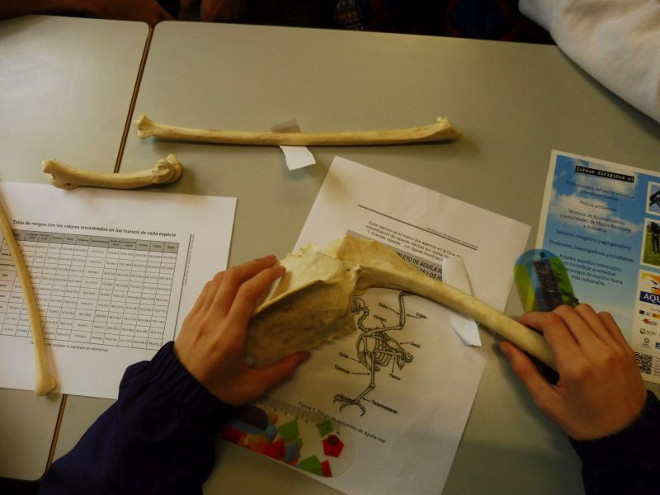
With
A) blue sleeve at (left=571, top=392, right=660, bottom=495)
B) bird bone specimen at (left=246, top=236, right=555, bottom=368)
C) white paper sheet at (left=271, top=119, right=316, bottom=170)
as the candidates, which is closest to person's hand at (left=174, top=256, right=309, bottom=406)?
bird bone specimen at (left=246, top=236, right=555, bottom=368)

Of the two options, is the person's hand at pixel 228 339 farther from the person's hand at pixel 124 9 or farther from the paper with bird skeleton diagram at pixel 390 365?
the person's hand at pixel 124 9

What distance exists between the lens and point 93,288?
0.85 m

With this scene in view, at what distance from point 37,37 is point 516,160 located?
3.70 feet

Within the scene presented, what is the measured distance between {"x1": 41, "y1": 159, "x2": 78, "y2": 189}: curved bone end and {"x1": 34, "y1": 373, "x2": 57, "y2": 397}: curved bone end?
0.38m

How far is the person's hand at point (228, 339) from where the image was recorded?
726 mm

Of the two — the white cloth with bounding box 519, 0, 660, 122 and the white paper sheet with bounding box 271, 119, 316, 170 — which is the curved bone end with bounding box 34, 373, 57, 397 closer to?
the white paper sheet with bounding box 271, 119, 316, 170

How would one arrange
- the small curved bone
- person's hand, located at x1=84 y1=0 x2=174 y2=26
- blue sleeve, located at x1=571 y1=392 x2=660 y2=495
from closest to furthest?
blue sleeve, located at x1=571 y1=392 x2=660 y2=495 → the small curved bone → person's hand, located at x1=84 y1=0 x2=174 y2=26

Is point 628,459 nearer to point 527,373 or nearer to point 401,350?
point 527,373

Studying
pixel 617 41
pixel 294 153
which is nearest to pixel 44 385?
pixel 294 153

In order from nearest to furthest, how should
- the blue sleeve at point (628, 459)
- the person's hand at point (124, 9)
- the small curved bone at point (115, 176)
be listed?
the blue sleeve at point (628, 459), the small curved bone at point (115, 176), the person's hand at point (124, 9)

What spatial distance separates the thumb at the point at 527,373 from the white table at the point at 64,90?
0.88 m

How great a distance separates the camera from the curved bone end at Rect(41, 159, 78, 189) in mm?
851

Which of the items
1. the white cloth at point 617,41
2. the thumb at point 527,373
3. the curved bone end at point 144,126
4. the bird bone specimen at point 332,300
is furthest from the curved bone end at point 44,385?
the white cloth at point 617,41

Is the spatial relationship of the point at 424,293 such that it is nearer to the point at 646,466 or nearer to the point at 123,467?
the point at 646,466
